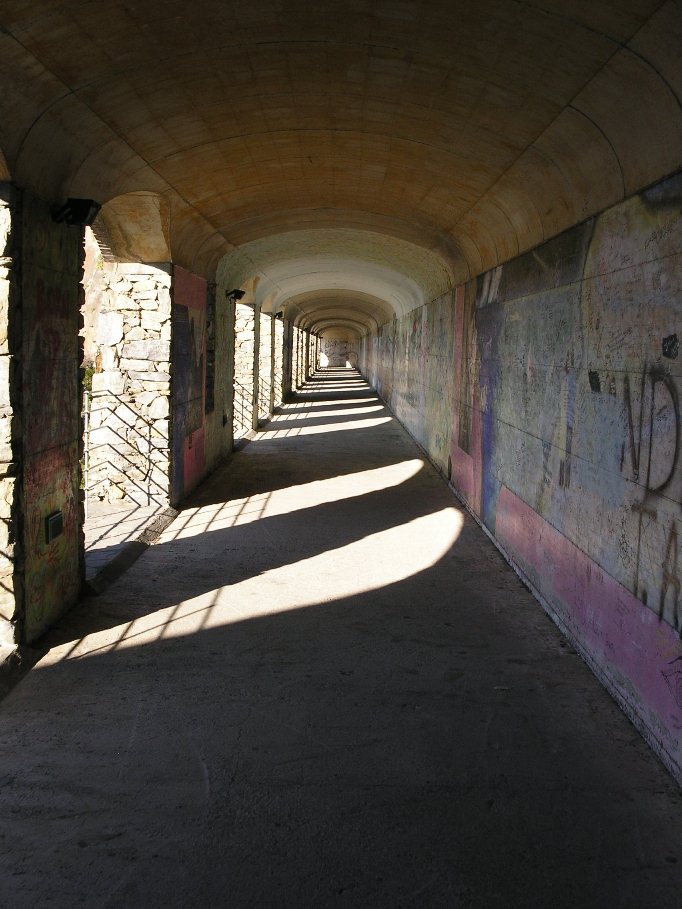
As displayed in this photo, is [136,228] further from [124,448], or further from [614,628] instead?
[614,628]

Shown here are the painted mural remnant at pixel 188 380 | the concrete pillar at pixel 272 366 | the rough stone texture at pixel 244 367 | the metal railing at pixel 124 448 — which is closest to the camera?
the metal railing at pixel 124 448

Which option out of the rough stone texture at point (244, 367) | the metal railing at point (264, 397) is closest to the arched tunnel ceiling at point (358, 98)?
the rough stone texture at point (244, 367)

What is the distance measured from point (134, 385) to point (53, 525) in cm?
392

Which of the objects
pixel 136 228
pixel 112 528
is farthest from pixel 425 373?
pixel 112 528

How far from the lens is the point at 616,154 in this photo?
15.0 feet

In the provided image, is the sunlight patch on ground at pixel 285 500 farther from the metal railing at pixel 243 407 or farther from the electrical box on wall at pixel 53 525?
the metal railing at pixel 243 407

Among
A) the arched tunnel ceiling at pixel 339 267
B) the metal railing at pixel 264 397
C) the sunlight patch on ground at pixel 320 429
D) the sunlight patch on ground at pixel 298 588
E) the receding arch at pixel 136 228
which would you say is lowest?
the sunlight patch on ground at pixel 298 588

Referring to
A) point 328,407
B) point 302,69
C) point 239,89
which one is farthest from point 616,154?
point 328,407

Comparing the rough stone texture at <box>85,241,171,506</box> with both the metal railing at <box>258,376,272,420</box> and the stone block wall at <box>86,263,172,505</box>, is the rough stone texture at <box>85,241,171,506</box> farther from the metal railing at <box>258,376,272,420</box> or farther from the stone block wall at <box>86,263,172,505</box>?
the metal railing at <box>258,376,272,420</box>

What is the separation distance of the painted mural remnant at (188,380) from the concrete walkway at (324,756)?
2.88 meters

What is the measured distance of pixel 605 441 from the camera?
4863mm

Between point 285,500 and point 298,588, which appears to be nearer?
point 298,588

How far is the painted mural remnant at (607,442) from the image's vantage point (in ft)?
12.9

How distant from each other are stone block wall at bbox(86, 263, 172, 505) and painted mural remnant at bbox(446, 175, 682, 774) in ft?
13.3
